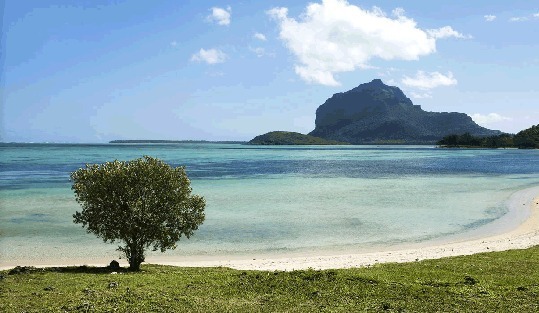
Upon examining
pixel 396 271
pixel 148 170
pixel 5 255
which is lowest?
pixel 5 255

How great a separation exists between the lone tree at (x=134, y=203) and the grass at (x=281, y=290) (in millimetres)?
2421

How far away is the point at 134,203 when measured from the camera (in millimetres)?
28031

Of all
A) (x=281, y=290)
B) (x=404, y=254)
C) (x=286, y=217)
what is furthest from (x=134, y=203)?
(x=286, y=217)

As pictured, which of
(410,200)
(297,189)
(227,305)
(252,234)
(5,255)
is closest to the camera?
(227,305)

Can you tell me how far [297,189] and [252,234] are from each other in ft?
152

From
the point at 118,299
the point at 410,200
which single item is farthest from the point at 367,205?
the point at 118,299

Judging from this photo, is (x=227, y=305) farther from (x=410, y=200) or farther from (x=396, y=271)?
(x=410, y=200)

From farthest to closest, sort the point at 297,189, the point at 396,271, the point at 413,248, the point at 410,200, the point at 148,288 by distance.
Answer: the point at 297,189, the point at 410,200, the point at 413,248, the point at 396,271, the point at 148,288

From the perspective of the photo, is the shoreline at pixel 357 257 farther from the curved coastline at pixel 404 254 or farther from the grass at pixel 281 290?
the grass at pixel 281 290

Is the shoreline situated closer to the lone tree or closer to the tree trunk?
the tree trunk

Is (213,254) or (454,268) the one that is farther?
(213,254)

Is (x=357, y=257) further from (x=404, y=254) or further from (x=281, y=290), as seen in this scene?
(x=281, y=290)

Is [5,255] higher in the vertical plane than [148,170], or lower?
lower

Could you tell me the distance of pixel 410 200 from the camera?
7600 centimetres
